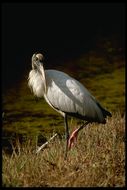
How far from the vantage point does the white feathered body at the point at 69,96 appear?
21.2 feet

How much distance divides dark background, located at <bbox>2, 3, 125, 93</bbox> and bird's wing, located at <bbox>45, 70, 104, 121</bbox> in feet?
17.2

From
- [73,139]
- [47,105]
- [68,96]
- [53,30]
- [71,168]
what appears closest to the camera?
[71,168]

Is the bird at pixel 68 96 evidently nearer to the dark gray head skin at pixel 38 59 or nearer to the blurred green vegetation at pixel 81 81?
the dark gray head skin at pixel 38 59

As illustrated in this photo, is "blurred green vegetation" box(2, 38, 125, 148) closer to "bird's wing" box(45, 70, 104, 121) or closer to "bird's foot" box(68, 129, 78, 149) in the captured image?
"bird's foot" box(68, 129, 78, 149)

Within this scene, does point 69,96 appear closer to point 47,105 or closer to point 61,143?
point 61,143

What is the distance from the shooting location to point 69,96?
6.50 metres

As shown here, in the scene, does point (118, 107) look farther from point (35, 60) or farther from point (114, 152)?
point (114, 152)

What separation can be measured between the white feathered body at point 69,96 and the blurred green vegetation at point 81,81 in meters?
0.58

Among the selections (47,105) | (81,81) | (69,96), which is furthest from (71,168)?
(81,81)

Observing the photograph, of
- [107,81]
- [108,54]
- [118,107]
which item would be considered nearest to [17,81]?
[107,81]

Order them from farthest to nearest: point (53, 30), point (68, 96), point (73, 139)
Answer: point (53, 30), point (73, 139), point (68, 96)

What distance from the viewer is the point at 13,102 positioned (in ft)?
31.7

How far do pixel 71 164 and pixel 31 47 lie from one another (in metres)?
8.38

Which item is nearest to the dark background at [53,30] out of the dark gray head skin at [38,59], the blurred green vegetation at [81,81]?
the blurred green vegetation at [81,81]
